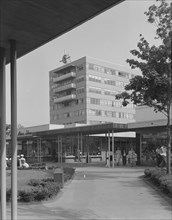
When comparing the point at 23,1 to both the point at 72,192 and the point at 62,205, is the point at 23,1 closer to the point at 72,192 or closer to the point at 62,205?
the point at 62,205

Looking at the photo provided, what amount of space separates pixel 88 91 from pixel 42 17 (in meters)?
98.4

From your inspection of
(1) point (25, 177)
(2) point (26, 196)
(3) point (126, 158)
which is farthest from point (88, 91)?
(2) point (26, 196)

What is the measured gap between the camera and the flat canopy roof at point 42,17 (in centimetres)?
443

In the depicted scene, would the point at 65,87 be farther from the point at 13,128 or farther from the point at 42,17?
the point at 42,17

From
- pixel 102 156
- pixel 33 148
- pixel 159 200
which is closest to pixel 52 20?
pixel 159 200

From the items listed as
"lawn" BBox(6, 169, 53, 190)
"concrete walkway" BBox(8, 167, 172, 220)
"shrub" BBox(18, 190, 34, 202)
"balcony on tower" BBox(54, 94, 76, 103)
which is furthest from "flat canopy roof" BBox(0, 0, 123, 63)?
"balcony on tower" BBox(54, 94, 76, 103)

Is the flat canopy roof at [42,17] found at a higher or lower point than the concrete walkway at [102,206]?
higher

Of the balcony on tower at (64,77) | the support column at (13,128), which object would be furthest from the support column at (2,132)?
the balcony on tower at (64,77)

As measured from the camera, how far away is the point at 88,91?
103 metres

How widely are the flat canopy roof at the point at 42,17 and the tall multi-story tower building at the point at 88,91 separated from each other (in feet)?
309

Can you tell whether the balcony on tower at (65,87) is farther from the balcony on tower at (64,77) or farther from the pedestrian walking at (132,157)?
the pedestrian walking at (132,157)

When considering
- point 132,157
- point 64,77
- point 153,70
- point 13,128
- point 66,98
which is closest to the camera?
point 13,128

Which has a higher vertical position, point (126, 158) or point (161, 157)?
point (161, 157)

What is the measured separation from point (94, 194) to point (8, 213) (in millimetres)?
4137
